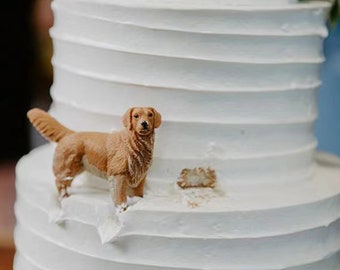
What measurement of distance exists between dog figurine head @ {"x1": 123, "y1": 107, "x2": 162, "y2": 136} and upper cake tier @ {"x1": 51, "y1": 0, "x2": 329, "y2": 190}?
0.12 metres

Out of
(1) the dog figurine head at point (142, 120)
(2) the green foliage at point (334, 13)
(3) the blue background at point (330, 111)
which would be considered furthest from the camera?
(3) the blue background at point (330, 111)

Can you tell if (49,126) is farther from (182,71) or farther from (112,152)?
(182,71)

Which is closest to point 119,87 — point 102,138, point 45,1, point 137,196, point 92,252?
point 102,138

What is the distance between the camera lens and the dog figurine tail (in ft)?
6.19

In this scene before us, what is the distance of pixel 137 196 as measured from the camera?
180 centimetres

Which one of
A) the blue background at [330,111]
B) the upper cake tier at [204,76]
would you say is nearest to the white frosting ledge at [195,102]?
the upper cake tier at [204,76]

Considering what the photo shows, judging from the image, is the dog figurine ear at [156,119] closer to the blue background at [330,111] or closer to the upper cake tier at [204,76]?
the upper cake tier at [204,76]

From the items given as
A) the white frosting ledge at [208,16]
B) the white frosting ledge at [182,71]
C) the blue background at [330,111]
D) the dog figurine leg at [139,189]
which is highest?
the white frosting ledge at [208,16]

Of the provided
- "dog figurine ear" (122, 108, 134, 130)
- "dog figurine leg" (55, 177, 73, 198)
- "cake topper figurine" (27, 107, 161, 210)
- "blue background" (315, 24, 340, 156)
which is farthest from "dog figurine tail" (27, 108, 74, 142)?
"blue background" (315, 24, 340, 156)

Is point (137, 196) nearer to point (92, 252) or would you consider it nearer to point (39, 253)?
point (92, 252)

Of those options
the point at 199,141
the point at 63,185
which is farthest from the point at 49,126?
the point at 199,141

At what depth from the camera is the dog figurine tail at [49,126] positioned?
189cm

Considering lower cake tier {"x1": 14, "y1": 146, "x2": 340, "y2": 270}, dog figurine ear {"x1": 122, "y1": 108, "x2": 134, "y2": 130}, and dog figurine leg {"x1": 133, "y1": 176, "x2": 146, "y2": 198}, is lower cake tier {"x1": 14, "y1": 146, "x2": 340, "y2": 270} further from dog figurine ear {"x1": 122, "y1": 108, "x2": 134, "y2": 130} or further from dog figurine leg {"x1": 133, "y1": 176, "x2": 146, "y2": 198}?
dog figurine ear {"x1": 122, "y1": 108, "x2": 134, "y2": 130}

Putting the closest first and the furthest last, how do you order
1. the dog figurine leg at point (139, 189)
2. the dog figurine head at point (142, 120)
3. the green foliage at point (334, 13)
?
the dog figurine head at point (142, 120)
the dog figurine leg at point (139, 189)
the green foliage at point (334, 13)
